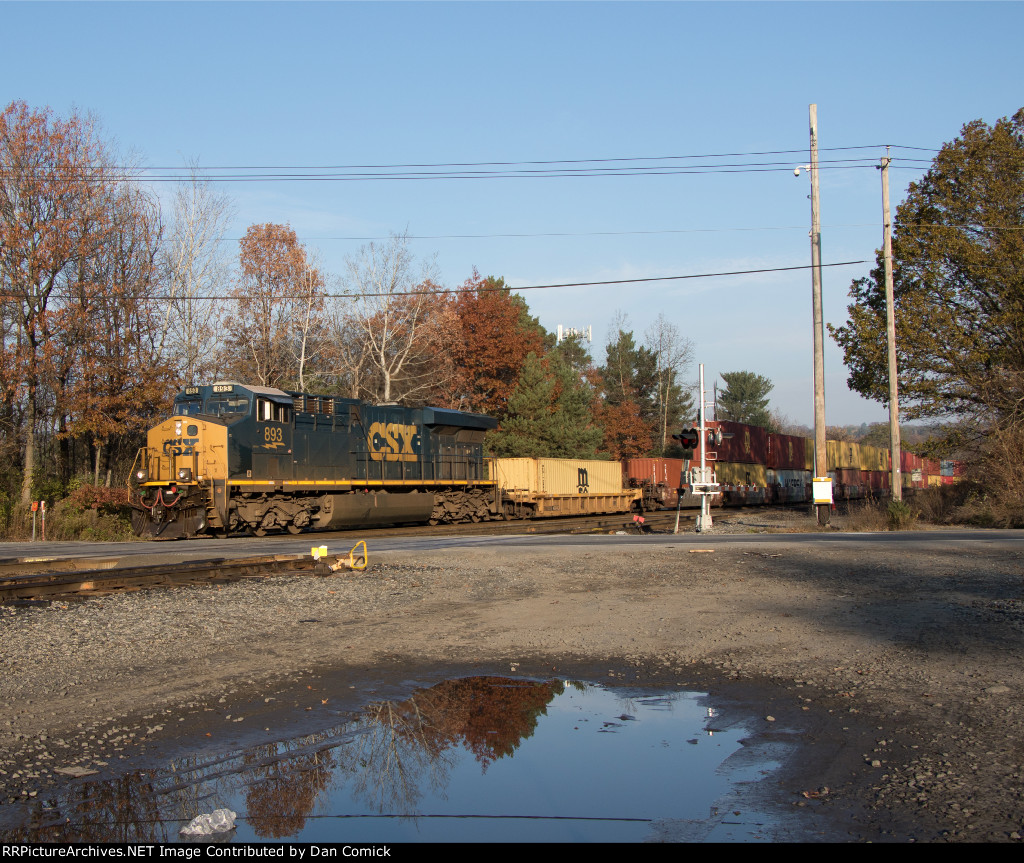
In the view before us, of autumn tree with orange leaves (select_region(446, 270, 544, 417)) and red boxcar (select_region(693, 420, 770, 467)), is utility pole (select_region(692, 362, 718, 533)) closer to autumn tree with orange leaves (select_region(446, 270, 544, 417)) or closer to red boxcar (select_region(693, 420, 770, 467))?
red boxcar (select_region(693, 420, 770, 467))

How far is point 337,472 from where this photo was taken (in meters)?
24.1

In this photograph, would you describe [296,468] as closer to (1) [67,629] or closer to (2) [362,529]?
(2) [362,529]

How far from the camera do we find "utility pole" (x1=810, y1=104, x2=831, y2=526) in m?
23.1

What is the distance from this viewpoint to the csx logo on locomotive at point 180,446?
21.0 metres

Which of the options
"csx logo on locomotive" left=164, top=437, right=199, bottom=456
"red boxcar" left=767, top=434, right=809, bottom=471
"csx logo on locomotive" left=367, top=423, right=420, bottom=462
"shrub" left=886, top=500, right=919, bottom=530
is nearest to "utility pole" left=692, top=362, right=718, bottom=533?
"shrub" left=886, top=500, right=919, bottom=530

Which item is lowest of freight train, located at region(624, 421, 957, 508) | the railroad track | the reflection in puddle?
the reflection in puddle

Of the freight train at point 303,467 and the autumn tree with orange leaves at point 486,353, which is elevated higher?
the autumn tree with orange leaves at point 486,353

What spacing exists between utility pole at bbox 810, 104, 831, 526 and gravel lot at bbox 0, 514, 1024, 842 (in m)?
9.70

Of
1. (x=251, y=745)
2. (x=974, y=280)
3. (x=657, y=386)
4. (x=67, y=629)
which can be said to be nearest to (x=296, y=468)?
(x=67, y=629)

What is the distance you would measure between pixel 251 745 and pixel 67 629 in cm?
443

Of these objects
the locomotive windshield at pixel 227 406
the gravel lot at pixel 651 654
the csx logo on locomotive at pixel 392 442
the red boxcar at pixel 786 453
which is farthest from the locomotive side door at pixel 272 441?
the red boxcar at pixel 786 453

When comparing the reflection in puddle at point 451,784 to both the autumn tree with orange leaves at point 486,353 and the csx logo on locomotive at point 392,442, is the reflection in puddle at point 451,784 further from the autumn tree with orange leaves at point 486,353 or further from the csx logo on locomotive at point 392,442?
the autumn tree with orange leaves at point 486,353

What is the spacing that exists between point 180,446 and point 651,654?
16.7 meters

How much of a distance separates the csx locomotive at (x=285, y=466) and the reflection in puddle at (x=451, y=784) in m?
16.0
